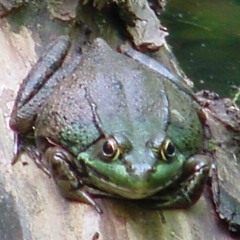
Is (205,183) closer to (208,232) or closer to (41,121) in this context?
(208,232)

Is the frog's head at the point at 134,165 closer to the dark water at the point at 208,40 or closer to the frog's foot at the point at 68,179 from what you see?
the frog's foot at the point at 68,179

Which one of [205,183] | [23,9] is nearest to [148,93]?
[205,183]

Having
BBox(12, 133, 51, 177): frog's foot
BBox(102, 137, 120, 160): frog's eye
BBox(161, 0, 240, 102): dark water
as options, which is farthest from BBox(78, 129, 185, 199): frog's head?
BBox(161, 0, 240, 102): dark water

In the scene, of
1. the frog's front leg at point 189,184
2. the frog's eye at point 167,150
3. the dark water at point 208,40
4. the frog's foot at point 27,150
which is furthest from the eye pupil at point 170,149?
the dark water at point 208,40

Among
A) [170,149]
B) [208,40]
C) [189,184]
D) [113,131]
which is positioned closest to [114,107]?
[113,131]

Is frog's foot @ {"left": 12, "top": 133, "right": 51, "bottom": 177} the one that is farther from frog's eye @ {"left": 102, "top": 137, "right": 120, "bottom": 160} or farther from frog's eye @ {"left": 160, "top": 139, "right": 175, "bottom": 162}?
frog's eye @ {"left": 160, "top": 139, "right": 175, "bottom": 162}

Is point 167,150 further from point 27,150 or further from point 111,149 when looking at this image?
point 27,150
